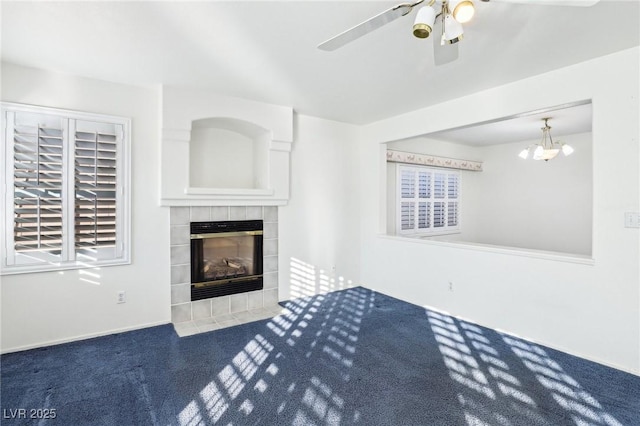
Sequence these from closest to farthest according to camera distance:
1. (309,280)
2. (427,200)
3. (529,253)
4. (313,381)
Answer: (313,381), (529,253), (309,280), (427,200)

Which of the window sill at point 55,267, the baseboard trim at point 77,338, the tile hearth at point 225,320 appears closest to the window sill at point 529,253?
the tile hearth at point 225,320

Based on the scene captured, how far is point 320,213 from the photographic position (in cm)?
468

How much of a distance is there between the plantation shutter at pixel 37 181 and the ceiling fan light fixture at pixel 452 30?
3.26m

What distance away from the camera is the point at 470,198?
6.80 metres

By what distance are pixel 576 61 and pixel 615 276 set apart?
176 centimetres

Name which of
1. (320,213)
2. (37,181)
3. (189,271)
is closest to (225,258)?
(189,271)

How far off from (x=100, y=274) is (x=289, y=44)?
2748 millimetres

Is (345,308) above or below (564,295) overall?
below

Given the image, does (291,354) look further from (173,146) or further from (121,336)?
(173,146)

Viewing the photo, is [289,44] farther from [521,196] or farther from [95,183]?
[521,196]

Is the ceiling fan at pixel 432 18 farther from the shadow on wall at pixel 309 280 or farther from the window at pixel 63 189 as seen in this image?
the shadow on wall at pixel 309 280

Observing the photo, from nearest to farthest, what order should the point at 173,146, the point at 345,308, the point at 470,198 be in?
the point at 173,146 < the point at 345,308 < the point at 470,198

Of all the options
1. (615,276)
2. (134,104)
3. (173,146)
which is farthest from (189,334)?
(615,276)

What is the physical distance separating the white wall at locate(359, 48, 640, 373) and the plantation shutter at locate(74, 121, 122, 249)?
3.42m
